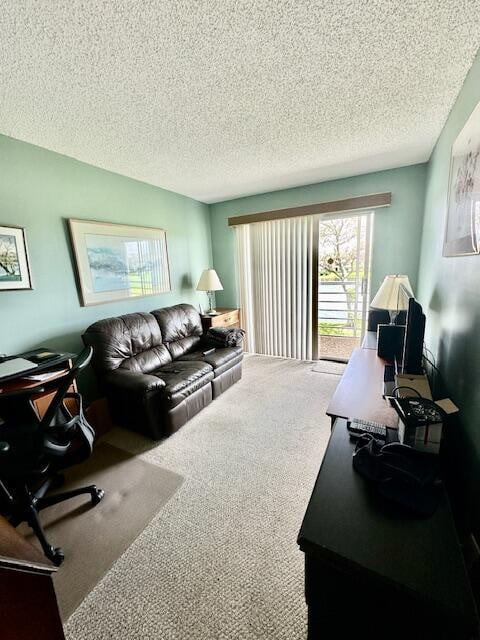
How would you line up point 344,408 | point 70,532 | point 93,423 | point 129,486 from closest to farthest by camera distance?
1. point 344,408
2. point 70,532
3. point 129,486
4. point 93,423

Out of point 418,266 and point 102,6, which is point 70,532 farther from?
point 418,266

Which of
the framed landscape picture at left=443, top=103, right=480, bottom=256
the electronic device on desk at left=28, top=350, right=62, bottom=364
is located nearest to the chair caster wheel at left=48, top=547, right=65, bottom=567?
the electronic device on desk at left=28, top=350, right=62, bottom=364

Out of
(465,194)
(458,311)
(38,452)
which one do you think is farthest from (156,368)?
(465,194)

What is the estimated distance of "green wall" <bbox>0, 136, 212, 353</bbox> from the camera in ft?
6.63

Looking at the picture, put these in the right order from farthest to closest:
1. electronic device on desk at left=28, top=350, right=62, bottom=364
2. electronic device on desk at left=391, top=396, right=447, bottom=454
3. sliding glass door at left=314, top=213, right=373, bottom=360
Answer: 1. sliding glass door at left=314, top=213, right=373, bottom=360
2. electronic device on desk at left=28, top=350, right=62, bottom=364
3. electronic device on desk at left=391, top=396, right=447, bottom=454

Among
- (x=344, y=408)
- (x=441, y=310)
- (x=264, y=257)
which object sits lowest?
(x=344, y=408)

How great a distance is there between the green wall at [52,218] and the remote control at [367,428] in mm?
2539

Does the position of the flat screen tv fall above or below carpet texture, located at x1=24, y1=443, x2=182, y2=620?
above

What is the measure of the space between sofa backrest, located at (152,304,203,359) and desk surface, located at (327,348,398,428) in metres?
1.99

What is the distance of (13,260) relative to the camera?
2020 mm

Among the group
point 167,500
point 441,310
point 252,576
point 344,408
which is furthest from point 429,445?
point 167,500

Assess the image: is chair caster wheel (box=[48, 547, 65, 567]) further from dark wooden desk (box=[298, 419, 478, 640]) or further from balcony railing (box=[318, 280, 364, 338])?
balcony railing (box=[318, 280, 364, 338])

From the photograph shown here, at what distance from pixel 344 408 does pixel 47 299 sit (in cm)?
255

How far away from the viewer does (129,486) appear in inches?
68.1
